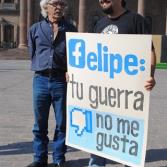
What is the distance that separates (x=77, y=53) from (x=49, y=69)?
35.4 inches

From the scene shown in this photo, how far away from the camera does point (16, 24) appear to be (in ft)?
239

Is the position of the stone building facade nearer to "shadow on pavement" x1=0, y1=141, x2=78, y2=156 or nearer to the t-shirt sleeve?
"shadow on pavement" x1=0, y1=141, x2=78, y2=156

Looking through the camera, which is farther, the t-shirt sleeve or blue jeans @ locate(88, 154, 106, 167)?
blue jeans @ locate(88, 154, 106, 167)

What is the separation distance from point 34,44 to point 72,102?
3.85ft

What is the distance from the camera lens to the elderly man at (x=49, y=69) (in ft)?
20.8

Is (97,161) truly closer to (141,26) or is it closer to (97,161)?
(97,161)

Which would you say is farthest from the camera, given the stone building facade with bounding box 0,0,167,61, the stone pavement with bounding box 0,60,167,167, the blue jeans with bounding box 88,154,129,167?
the stone building facade with bounding box 0,0,167,61

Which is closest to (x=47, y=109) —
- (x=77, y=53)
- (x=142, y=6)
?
(x=77, y=53)

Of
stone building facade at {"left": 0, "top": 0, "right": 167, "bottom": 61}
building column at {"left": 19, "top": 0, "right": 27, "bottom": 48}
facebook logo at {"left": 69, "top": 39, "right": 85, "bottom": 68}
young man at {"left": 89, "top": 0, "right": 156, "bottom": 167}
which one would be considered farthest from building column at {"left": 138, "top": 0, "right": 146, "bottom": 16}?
facebook logo at {"left": 69, "top": 39, "right": 85, "bottom": 68}

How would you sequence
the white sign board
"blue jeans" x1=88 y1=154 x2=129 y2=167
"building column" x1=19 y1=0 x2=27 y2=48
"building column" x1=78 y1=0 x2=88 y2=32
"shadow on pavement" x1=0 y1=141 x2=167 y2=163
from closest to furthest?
the white sign board < "blue jeans" x1=88 y1=154 x2=129 y2=167 < "shadow on pavement" x1=0 y1=141 x2=167 y2=163 < "building column" x1=78 y1=0 x2=88 y2=32 < "building column" x1=19 y1=0 x2=27 y2=48

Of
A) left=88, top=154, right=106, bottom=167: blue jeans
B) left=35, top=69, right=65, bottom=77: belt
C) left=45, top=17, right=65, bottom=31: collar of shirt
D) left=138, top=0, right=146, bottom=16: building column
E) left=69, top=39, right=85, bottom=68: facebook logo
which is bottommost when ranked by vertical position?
left=88, top=154, right=106, bottom=167: blue jeans

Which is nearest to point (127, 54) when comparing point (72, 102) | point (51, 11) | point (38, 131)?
point (72, 102)

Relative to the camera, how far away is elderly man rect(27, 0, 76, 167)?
633 cm

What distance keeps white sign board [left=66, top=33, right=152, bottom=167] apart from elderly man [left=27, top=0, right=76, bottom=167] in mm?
705
